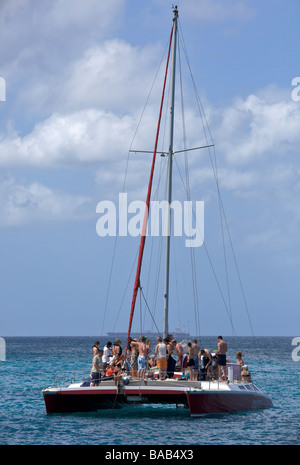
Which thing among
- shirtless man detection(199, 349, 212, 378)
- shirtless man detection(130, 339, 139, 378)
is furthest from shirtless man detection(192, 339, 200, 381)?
shirtless man detection(130, 339, 139, 378)

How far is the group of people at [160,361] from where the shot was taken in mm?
26531

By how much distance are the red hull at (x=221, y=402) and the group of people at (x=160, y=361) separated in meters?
0.89

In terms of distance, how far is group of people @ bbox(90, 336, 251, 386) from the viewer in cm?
2653

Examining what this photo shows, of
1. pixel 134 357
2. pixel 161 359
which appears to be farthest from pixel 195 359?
pixel 134 357

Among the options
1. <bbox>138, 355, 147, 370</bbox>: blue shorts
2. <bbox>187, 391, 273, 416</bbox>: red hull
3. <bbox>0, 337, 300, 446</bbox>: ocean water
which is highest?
<bbox>138, 355, 147, 370</bbox>: blue shorts

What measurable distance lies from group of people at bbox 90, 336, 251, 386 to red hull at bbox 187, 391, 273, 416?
89 centimetres

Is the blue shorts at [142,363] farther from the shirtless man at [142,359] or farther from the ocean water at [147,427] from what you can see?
the ocean water at [147,427]

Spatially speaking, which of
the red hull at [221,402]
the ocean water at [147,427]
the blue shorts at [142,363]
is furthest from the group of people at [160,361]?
the ocean water at [147,427]

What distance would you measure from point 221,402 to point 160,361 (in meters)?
2.56

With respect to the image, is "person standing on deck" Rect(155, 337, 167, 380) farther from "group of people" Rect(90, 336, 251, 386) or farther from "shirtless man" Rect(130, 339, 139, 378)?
"shirtless man" Rect(130, 339, 139, 378)
